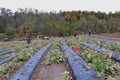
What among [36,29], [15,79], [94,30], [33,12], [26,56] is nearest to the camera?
[15,79]

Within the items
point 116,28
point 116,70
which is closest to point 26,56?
point 116,70

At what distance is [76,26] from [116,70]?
2631 inches

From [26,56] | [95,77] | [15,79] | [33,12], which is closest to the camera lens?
[95,77]

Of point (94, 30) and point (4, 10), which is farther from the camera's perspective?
point (4, 10)

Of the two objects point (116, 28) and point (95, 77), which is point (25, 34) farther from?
point (95, 77)

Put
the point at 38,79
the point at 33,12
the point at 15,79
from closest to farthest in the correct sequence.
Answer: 1. the point at 15,79
2. the point at 38,79
3. the point at 33,12

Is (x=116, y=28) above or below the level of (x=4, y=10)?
below

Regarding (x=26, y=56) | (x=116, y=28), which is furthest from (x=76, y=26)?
(x=26, y=56)

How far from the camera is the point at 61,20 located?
76062 mm

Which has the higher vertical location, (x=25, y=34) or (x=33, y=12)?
(x=33, y=12)

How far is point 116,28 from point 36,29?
1927 centimetres

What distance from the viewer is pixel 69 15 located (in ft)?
291

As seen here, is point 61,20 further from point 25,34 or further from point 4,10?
point 4,10

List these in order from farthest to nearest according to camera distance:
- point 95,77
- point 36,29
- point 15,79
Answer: point 36,29
point 15,79
point 95,77
